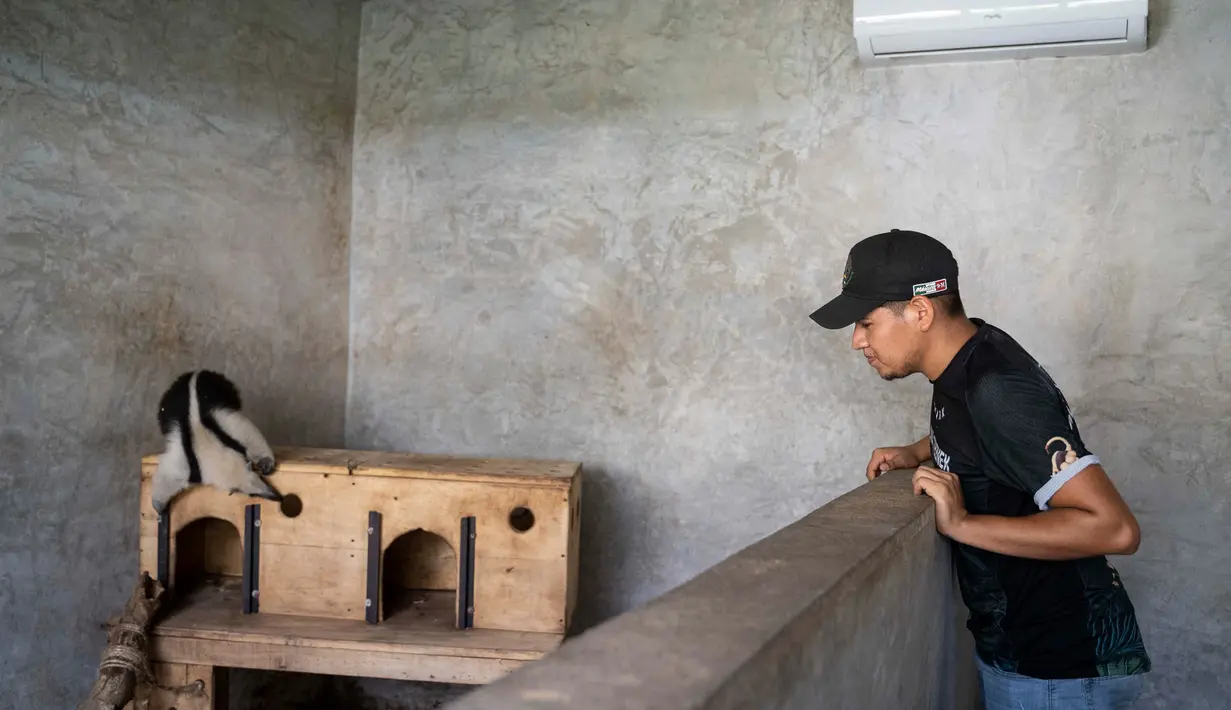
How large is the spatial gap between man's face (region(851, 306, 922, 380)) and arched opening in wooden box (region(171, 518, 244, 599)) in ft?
6.95

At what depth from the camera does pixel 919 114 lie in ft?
10.8

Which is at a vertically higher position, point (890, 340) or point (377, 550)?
point (890, 340)

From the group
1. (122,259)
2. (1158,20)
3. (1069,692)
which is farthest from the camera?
(1158,20)

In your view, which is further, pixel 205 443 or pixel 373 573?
pixel 373 573

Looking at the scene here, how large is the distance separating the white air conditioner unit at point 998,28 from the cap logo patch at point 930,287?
61.9 inches

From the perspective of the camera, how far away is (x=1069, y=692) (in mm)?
1668

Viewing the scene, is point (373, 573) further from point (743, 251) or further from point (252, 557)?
point (743, 251)

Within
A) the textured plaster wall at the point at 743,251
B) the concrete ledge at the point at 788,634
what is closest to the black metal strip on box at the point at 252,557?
the textured plaster wall at the point at 743,251

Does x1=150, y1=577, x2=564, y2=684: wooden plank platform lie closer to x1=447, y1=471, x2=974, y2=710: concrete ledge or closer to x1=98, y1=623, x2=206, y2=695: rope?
x1=98, y1=623, x2=206, y2=695: rope

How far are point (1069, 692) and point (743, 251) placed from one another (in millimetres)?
2082

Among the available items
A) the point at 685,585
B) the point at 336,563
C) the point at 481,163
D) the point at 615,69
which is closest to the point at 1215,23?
the point at 615,69

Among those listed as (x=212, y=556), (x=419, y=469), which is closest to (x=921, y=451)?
(x=419, y=469)

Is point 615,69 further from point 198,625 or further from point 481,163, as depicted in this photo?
point 198,625

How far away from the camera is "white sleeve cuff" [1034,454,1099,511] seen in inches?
58.7
